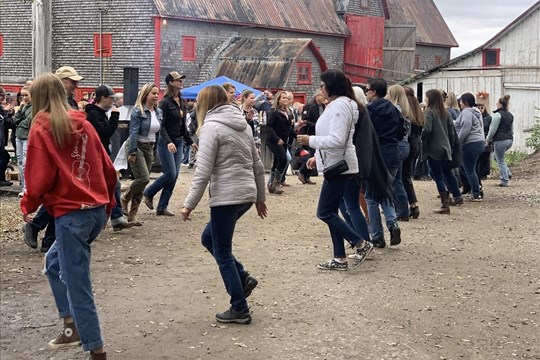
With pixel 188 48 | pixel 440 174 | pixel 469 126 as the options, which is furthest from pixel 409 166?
pixel 188 48

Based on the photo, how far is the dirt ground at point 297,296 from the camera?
265 inches

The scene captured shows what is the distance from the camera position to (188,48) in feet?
140

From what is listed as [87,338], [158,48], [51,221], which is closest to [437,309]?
[87,338]

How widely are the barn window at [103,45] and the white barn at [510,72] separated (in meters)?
15.0

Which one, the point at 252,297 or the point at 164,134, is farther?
the point at 164,134

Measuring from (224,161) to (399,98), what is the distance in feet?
18.4

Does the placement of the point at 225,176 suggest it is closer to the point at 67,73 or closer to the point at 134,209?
the point at 67,73

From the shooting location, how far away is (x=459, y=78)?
111 ft

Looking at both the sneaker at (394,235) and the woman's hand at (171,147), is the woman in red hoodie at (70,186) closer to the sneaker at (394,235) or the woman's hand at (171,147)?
the sneaker at (394,235)

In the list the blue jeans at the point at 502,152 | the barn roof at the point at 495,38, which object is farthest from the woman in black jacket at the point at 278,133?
the barn roof at the point at 495,38

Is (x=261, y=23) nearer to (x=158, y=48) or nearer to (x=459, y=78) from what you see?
(x=158, y=48)

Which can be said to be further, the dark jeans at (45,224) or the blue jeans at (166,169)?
the blue jeans at (166,169)

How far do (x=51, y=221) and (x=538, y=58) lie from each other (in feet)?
86.9

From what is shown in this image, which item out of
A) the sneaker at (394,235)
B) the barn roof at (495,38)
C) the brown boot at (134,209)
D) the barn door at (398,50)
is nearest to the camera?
the sneaker at (394,235)
